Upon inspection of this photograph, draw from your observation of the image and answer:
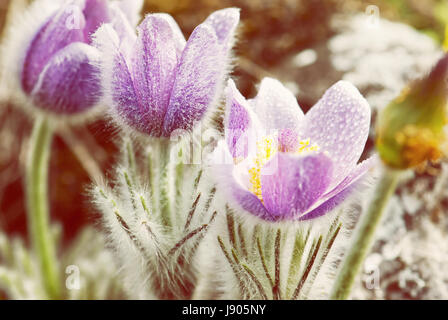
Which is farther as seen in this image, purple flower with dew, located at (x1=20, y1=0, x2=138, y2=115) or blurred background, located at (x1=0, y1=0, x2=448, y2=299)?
blurred background, located at (x1=0, y1=0, x2=448, y2=299)

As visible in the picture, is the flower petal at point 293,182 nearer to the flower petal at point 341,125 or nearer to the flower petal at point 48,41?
the flower petal at point 341,125

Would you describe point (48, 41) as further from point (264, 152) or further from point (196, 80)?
point (264, 152)

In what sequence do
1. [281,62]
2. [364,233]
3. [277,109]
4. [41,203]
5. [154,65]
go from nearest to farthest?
[364,233] → [154,65] → [277,109] → [41,203] → [281,62]

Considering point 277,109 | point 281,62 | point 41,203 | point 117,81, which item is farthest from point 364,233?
point 281,62

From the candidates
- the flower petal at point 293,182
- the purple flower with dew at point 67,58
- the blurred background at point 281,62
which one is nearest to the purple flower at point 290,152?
the flower petal at point 293,182

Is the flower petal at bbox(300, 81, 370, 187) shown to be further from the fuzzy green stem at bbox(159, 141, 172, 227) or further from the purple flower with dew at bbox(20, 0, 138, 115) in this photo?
the purple flower with dew at bbox(20, 0, 138, 115)

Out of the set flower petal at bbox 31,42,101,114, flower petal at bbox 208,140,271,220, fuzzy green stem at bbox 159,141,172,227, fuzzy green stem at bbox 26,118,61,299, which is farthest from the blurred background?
flower petal at bbox 208,140,271,220
